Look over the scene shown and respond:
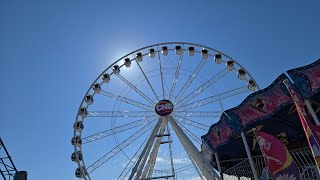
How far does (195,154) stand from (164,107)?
352cm

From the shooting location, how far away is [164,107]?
18.9 meters

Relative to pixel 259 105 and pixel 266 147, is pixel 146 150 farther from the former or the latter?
pixel 266 147

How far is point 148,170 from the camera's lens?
1820cm

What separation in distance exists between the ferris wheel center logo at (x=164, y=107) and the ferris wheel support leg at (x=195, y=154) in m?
0.42

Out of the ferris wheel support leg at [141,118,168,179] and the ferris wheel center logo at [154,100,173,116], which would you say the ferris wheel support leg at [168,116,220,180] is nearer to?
the ferris wheel center logo at [154,100,173,116]

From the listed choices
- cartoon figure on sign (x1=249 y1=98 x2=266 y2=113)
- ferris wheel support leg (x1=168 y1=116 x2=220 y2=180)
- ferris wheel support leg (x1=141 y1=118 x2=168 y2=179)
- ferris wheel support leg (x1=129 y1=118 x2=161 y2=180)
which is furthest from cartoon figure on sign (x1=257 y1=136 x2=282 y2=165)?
ferris wheel support leg (x1=141 y1=118 x2=168 y2=179)

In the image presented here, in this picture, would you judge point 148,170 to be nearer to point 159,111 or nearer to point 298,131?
point 159,111

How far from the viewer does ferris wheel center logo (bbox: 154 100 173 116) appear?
18.8 meters

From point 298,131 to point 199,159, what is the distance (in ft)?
16.4

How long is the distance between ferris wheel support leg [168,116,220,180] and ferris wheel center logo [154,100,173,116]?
1.38 ft

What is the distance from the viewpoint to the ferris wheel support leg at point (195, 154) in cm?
1573

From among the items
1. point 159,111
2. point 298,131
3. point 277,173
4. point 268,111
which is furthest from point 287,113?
point 159,111

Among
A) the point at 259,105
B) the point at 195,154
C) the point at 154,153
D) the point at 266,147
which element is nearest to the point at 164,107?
the point at 154,153

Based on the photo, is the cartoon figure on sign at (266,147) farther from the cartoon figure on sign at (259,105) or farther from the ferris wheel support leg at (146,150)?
the ferris wheel support leg at (146,150)
